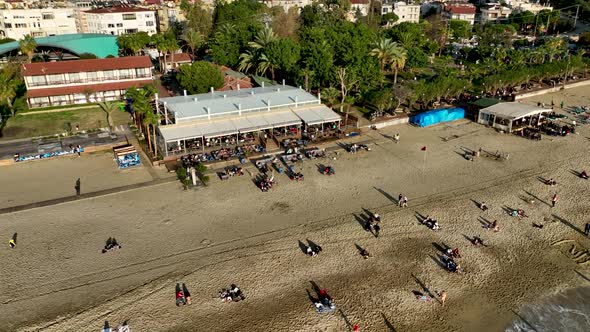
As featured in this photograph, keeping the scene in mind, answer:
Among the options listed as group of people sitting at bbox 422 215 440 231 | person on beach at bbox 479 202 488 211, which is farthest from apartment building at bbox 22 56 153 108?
person on beach at bbox 479 202 488 211

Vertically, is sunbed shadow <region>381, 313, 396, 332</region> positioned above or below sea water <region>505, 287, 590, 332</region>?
above

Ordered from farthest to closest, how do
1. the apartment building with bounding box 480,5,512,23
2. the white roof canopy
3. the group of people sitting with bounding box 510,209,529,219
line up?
the apartment building with bounding box 480,5,512,23
the white roof canopy
the group of people sitting with bounding box 510,209,529,219

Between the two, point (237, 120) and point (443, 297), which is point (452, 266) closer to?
point (443, 297)

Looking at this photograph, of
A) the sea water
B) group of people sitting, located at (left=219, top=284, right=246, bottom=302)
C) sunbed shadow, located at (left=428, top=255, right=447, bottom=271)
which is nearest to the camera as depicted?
the sea water

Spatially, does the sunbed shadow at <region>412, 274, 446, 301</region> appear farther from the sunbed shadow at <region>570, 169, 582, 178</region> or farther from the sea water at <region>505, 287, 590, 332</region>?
the sunbed shadow at <region>570, 169, 582, 178</region>

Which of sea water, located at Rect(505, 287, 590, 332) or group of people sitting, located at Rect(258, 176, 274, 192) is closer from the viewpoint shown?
sea water, located at Rect(505, 287, 590, 332)

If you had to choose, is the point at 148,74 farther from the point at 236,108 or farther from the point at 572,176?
the point at 572,176

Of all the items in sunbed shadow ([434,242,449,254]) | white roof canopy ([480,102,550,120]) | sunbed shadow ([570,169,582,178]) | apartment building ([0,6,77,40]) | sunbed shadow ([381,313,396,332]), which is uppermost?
apartment building ([0,6,77,40])

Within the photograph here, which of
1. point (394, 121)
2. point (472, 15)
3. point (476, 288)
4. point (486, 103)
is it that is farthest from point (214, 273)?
point (472, 15)
